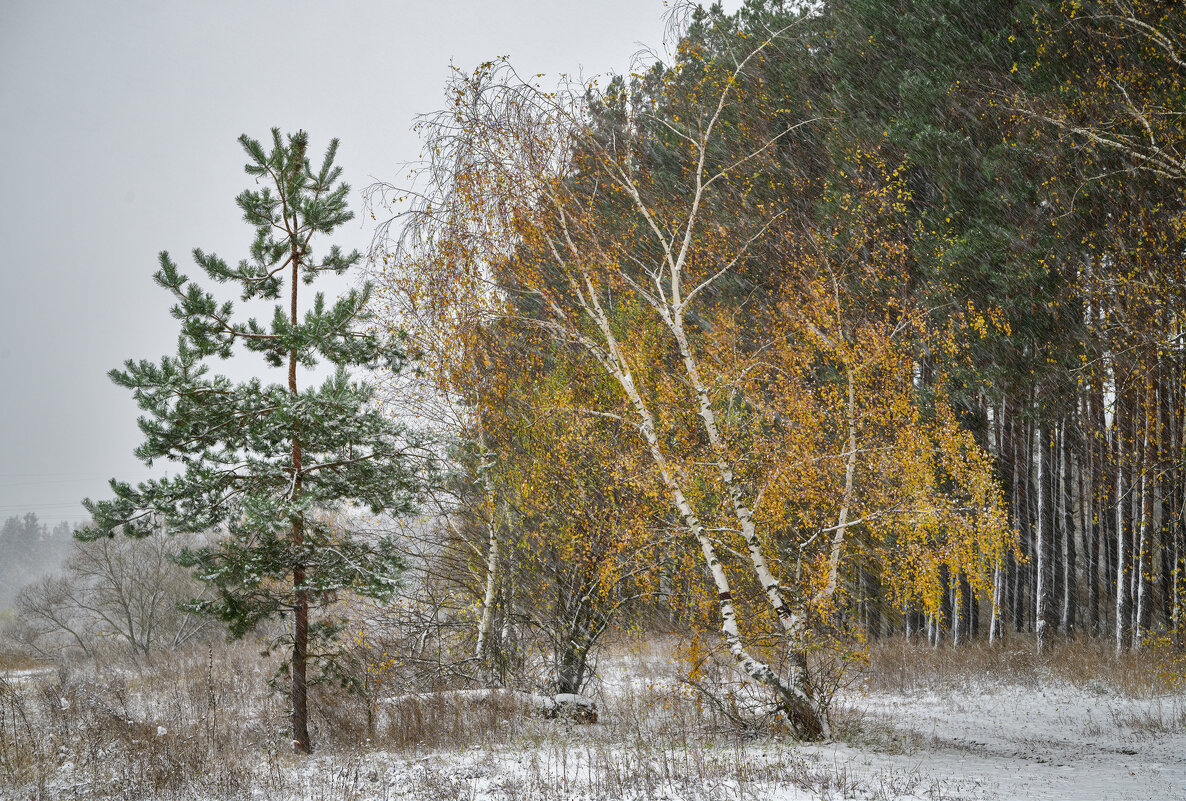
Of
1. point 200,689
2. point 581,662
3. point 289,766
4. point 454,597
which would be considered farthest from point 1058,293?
point 200,689

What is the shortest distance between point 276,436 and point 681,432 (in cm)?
540

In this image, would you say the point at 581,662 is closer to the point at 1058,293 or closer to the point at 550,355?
the point at 550,355

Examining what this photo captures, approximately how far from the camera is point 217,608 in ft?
25.8

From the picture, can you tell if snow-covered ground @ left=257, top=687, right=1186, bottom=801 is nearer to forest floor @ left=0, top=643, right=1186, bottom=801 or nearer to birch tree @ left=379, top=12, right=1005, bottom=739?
forest floor @ left=0, top=643, right=1186, bottom=801

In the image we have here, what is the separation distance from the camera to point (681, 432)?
11.0m

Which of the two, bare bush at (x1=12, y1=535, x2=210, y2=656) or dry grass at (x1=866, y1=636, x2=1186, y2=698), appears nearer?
dry grass at (x1=866, y1=636, x2=1186, y2=698)

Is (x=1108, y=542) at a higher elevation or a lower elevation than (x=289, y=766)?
higher

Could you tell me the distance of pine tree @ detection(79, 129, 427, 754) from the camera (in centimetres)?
782

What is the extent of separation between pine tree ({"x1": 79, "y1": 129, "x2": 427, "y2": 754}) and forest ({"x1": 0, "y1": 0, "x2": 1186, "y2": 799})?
43 mm

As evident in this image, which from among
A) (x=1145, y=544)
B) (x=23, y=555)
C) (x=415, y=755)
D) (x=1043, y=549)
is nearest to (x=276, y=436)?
(x=415, y=755)

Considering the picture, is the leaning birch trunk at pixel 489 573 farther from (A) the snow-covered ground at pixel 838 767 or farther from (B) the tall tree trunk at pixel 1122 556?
(B) the tall tree trunk at pixel 1122 556

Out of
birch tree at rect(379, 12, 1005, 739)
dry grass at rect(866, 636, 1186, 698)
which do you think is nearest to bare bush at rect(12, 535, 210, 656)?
birch tree at rect(379, 12, 1005, 739)

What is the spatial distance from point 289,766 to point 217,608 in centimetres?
172

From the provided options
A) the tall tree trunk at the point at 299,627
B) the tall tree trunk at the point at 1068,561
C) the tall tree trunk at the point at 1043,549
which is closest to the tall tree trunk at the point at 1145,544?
the tall tree trunk at the point at 1043,549
